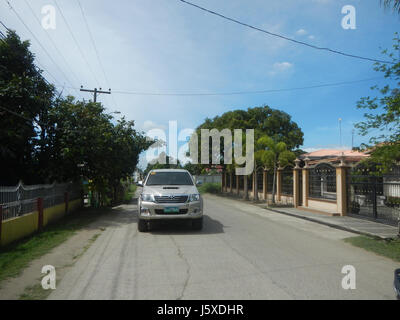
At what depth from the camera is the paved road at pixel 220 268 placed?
4266 mm

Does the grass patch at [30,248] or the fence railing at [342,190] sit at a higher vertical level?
the fence railing at [342,190]

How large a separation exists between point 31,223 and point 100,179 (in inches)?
303

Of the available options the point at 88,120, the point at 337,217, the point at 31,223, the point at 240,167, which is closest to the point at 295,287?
the point at 31,223

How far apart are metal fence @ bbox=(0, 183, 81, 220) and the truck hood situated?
3360mm

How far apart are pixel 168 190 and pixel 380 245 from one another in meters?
5.69

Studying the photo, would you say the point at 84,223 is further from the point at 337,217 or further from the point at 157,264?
the point at 337,217

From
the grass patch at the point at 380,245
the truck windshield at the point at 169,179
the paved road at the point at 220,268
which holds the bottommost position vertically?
the grass patch at the point at 380,245

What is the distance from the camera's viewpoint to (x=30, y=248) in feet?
23.5

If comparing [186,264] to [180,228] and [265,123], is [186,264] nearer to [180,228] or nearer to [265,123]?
[180,228]

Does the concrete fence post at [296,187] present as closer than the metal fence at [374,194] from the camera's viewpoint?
No

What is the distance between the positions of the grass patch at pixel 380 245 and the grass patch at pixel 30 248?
740cm

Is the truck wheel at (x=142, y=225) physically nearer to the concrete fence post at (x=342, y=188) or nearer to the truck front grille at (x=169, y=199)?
the truck front grille at (x=169, y=199)

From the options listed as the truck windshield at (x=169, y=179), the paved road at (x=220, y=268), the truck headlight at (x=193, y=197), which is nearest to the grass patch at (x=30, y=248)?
the paved road at (x=220, y=268)
